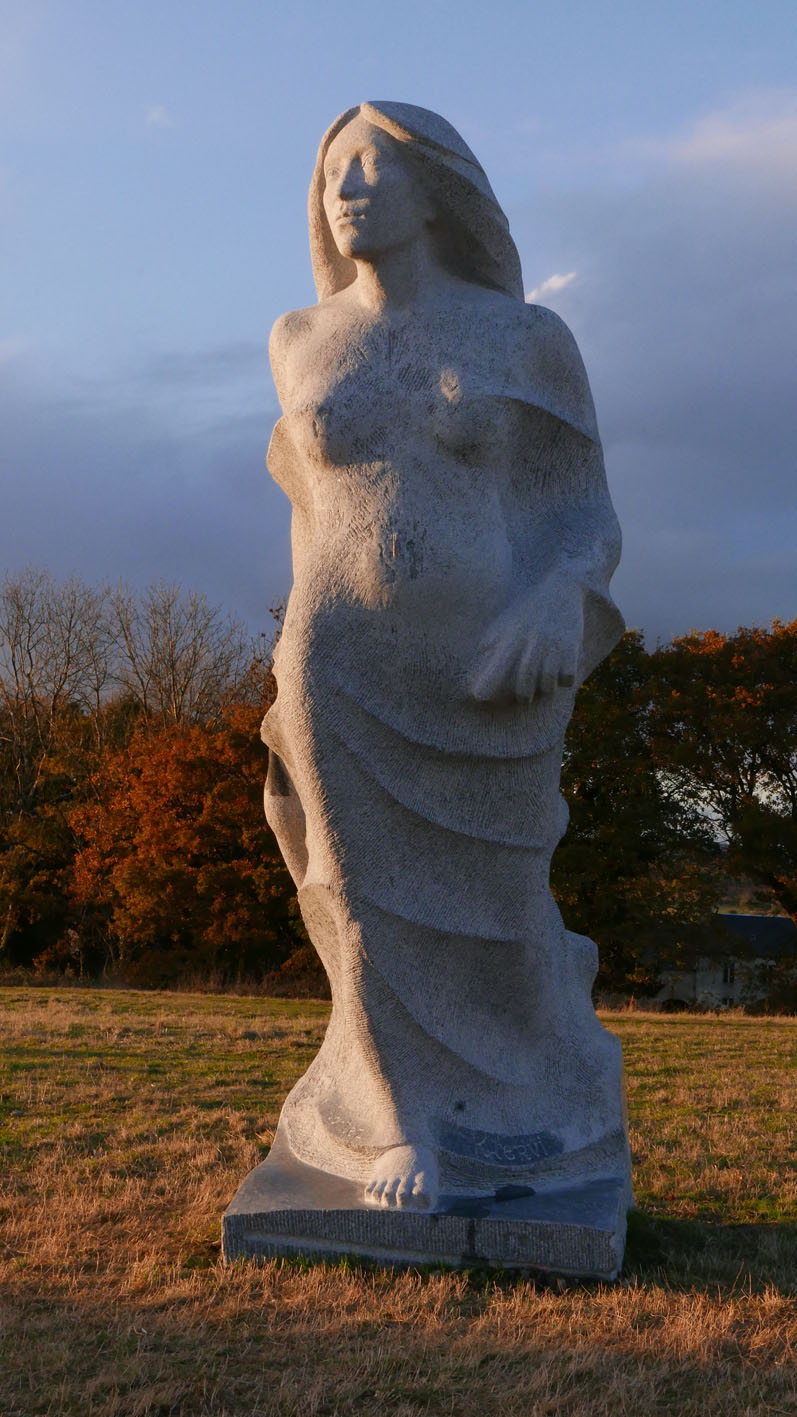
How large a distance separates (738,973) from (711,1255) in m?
19.1

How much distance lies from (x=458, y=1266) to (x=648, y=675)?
67.8ft

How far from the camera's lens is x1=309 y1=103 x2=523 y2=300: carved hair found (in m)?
4.59

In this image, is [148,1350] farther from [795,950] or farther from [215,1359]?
[795,950]

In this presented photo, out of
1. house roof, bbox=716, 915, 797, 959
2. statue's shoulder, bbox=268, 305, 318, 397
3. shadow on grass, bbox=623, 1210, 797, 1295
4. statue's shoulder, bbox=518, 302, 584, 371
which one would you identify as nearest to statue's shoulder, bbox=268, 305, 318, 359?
statue's shoulder, bbox=268, 305, 318, 397

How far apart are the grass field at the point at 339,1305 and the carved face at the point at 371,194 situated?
3.56m

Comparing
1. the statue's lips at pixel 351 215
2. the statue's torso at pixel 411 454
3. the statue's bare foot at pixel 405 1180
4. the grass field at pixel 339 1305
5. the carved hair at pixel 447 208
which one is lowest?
the grass field at pixel 339 1305

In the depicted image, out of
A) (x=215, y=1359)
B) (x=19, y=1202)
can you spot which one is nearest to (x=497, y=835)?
(x=215, y=1359)

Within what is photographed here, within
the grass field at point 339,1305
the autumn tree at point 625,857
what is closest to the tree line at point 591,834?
the autumn tree at point 625,857

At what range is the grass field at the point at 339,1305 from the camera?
3.24m

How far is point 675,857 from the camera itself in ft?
72.6

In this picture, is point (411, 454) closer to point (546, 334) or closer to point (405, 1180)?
point (546, 334)

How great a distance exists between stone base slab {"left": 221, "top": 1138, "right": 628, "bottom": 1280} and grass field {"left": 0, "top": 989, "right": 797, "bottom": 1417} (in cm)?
9

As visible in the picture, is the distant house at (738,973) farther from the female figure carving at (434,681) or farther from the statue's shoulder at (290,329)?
the statue's shoulder at (290,329)

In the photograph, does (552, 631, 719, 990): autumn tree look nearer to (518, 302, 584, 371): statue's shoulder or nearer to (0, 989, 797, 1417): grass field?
(0, 989, 797, 1417): grass field
